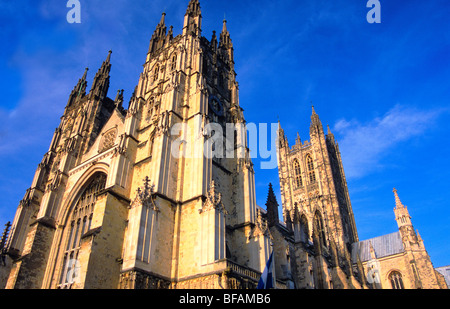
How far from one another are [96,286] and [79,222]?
802 centimetres

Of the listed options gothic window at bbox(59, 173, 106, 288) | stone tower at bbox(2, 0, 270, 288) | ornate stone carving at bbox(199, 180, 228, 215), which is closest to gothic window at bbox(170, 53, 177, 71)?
stone tower at bbox(2, 0, 270, 288)

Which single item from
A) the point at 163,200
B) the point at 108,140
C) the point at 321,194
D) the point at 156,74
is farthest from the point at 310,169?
the point at 163,200

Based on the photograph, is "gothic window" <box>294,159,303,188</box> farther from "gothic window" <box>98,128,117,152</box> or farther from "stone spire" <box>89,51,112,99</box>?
"gothic window" <box>98,128,117,152</box>

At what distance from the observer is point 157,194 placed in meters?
17.7

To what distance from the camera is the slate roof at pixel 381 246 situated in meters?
44.2

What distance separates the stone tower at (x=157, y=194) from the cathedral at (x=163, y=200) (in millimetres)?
76

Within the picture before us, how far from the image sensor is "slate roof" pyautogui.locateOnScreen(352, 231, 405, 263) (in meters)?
44.2

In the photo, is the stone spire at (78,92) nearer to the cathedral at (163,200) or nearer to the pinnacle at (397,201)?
the cathedral at (163,200)

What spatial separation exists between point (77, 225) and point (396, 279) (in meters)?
37.9

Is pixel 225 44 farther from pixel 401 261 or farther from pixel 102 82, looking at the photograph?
pixel 401 261

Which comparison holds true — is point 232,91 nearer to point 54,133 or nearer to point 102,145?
point 102,145

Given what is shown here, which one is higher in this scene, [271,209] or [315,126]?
[315,126]

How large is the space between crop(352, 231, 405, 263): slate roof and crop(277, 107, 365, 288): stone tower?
5.00 ft
